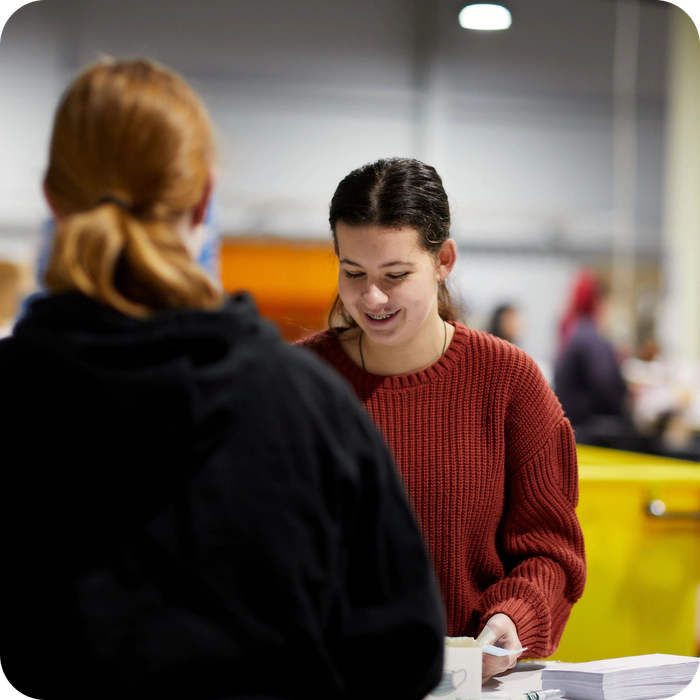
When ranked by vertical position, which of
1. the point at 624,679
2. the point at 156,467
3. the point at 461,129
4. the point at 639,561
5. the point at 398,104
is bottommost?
the point at 639,561

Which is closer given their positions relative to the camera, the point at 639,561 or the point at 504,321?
the point at 639,561

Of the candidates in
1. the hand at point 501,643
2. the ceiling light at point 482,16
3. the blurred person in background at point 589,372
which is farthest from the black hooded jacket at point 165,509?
the blurred person in background at point 589,372

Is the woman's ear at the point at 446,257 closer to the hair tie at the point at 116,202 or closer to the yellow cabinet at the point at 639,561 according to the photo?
the hair tie at the point at 116,202

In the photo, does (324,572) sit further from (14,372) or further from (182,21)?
(182,21)

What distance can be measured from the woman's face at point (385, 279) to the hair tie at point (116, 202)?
705 millimetres

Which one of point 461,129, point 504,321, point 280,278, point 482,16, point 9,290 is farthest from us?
point 461,129

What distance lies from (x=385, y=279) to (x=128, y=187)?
73 cm

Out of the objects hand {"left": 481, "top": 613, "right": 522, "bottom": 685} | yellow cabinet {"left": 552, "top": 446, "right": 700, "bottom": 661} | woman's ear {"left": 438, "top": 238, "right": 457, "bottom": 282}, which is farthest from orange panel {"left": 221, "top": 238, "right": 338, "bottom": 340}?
hand {"left": 481, "top": 613, "right": 522, "bottom": 685}

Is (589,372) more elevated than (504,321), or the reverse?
(504,321)

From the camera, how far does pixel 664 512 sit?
2814mm

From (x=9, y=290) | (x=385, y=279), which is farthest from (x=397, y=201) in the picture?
(x=9, y=290)

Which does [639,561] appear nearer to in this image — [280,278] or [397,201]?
[397,201]

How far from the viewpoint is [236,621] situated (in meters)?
0.79

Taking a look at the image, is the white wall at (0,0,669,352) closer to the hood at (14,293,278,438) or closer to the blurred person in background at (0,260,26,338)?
the blurred person in background at (0,260,26,338)
